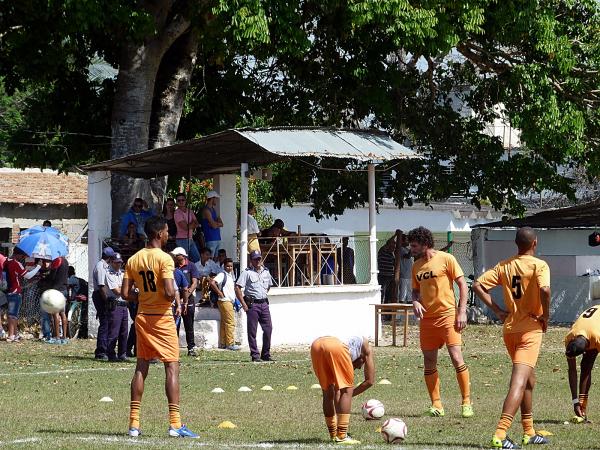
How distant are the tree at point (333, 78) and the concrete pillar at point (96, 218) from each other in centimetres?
177

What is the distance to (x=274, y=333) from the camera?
22.7 m

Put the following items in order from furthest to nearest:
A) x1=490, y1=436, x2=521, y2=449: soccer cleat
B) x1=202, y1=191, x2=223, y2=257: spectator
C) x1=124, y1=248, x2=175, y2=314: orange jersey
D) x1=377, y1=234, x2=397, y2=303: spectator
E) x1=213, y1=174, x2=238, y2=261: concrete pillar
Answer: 1. x1=377, y1=234, x2=397, y2=303: spectator
2. x1=213, y1=174, x2=238, y2=261: concrete pillar
3. x1=202, y1=191, x2=223, y2=257: spectator
4. x1=124, y1=248, x2=175, y2=314: orange jersey
5. x1=490, y1=436, x2=521, y2=449: soccer cleat

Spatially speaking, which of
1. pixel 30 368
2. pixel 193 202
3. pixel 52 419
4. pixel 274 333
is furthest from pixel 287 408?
pixel 193 202

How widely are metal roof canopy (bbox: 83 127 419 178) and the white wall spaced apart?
757 inches

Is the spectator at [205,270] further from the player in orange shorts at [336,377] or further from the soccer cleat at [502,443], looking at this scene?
the soccer cleat at [502,443]

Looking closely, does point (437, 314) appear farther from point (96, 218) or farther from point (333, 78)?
point (333, 78)

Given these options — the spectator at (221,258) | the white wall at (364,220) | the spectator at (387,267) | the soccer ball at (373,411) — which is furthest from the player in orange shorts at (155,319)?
the white wall at (364,220)

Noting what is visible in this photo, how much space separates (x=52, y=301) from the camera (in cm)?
2183

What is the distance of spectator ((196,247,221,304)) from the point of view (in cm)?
2214

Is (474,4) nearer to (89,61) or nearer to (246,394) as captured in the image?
(89,61)

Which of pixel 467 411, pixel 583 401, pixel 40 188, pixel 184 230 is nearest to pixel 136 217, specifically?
pixel 184 230

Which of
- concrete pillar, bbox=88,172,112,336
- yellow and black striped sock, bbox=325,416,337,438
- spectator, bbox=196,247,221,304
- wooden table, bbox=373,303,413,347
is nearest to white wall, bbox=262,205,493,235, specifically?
concrete pillar, bbox=88,172,112,336

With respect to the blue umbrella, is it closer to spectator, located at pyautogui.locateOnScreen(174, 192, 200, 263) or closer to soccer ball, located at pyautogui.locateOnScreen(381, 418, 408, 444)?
spectator, located at pyautogui.locateOnScreen(174, 192, 200, 263)

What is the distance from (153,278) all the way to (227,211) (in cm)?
1554
